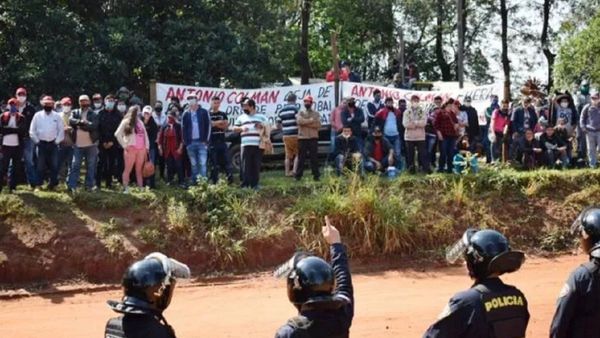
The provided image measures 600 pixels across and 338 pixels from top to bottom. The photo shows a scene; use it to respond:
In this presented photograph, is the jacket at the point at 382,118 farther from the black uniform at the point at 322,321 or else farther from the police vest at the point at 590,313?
the black uniform at the point at 322,321

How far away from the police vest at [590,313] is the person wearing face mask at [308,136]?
11275mm

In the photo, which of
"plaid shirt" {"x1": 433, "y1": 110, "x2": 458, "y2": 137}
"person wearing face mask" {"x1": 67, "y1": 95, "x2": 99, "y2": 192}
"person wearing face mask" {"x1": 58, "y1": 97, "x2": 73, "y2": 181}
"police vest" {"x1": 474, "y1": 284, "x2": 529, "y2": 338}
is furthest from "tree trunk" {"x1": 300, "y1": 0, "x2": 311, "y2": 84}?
"police vest" {"x1": 474, "y1": 284, "x2": 529, "y2": 338}

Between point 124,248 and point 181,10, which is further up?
point 181,10

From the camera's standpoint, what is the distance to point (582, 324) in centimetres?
518

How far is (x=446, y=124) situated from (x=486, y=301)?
42.8ft

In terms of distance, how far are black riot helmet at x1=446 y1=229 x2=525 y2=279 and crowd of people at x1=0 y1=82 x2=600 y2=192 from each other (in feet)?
34.7

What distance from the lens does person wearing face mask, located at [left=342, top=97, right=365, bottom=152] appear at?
17312mm

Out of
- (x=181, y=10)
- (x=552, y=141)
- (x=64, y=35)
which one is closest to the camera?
(x=552, y=141)

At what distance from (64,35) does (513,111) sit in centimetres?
1159

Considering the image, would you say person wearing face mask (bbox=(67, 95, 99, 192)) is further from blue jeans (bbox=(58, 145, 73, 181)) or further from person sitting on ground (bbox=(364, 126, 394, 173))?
person sitting on ground (bbox=(364, 126, 394, 173))

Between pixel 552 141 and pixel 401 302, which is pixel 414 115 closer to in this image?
pixel 552 141

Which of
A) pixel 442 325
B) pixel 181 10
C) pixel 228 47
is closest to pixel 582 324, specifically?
pixel 442 325

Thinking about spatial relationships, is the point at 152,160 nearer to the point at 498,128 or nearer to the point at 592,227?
→ the point at 498,128

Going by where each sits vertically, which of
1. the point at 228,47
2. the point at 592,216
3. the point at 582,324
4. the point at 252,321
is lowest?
the point at 252,321
